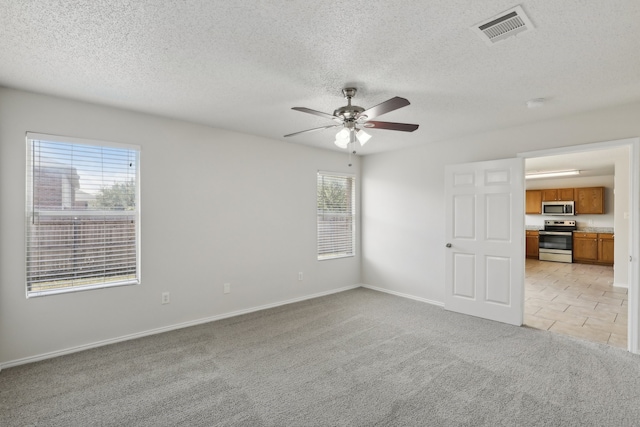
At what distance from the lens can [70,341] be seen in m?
3.01

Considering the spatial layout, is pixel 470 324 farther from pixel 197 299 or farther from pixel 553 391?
pixel 197 299

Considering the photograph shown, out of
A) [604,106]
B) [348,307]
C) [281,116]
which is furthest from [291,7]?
[348,307]

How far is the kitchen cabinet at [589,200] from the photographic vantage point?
8.25 m

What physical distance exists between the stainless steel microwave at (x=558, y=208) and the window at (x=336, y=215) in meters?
6.87

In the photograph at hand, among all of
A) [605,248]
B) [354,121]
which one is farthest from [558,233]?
[354,121]

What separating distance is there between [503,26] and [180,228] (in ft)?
11.7

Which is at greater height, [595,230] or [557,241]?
[595,230]

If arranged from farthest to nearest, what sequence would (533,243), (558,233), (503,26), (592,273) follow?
(533,243)
(558,233)
(592,273)
(503,26)

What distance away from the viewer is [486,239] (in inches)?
159

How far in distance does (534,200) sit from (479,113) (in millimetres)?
7642

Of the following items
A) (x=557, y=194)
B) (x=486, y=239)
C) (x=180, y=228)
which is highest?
(x=557, y=194)

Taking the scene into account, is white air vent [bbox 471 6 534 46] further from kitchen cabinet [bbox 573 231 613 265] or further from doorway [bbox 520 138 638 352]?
kitchen cabinet [bbox 573 231 613 265]

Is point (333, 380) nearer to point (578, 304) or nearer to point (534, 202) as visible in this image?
point (578, 304)

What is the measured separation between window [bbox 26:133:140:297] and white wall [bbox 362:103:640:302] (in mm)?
3657
